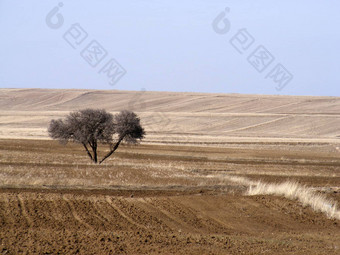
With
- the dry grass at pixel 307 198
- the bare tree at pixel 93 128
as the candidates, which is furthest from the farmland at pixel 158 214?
the bare tree at pixel 93 128

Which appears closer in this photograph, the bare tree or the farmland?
the farmland

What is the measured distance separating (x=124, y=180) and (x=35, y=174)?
4.54 m

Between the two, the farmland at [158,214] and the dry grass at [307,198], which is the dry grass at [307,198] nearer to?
the dry grass at [307,198]

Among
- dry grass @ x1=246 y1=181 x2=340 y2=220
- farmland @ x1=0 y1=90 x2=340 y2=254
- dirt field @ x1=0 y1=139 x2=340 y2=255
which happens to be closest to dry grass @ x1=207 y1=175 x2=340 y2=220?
dry grass @ x1=246 y1=181 x2=340 y2=220

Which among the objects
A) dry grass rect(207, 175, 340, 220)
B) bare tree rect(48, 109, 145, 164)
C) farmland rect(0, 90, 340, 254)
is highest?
bare tree rect(48, 109, 145, 164)

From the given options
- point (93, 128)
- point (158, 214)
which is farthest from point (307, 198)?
point (93, 128)

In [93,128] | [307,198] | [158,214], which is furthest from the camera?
[93,128]

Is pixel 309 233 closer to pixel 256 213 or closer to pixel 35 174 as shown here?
pixel 256 213

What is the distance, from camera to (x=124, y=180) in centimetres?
2547

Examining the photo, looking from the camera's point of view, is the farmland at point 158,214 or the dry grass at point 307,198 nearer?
the farmland at point 158,214

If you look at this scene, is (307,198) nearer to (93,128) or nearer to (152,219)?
(152,219)

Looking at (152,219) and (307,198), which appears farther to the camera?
(307,198)

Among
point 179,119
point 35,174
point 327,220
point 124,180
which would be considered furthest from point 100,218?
point 179,119

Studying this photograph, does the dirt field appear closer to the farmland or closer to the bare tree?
the farmland
